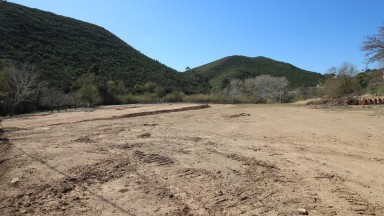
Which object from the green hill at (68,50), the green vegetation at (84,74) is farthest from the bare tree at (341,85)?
the green hill at (68,50)

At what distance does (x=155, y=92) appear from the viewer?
200ft

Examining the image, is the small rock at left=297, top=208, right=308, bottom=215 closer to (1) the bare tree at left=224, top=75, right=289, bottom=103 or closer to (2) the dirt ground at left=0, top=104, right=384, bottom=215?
(2) the dirt ground at left=0, top=104, right=384, bottom=215

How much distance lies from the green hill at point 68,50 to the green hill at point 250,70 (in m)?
15.3

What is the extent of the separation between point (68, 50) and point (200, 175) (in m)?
63.7

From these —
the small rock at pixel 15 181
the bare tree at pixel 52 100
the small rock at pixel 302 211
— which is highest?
the bare tree at pixel 52 100

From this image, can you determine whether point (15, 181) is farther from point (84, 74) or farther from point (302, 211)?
point (84, 74)

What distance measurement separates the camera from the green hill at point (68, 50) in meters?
55.2

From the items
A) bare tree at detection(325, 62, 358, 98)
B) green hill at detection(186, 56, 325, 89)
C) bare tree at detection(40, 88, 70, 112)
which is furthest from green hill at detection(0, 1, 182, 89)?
bare tree at detection(325, 62, 358, 98)

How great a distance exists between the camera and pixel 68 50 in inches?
2586

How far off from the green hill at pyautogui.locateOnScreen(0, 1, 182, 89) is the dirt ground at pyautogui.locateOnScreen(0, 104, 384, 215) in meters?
44.2

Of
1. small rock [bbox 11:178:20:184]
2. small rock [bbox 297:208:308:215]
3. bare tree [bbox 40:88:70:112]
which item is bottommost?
small rock [bbox 297:208:308:215]

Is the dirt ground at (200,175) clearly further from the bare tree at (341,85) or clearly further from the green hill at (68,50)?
the green hill at (68,50)

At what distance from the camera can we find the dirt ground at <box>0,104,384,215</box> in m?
5.54

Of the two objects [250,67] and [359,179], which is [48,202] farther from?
[250,67]
